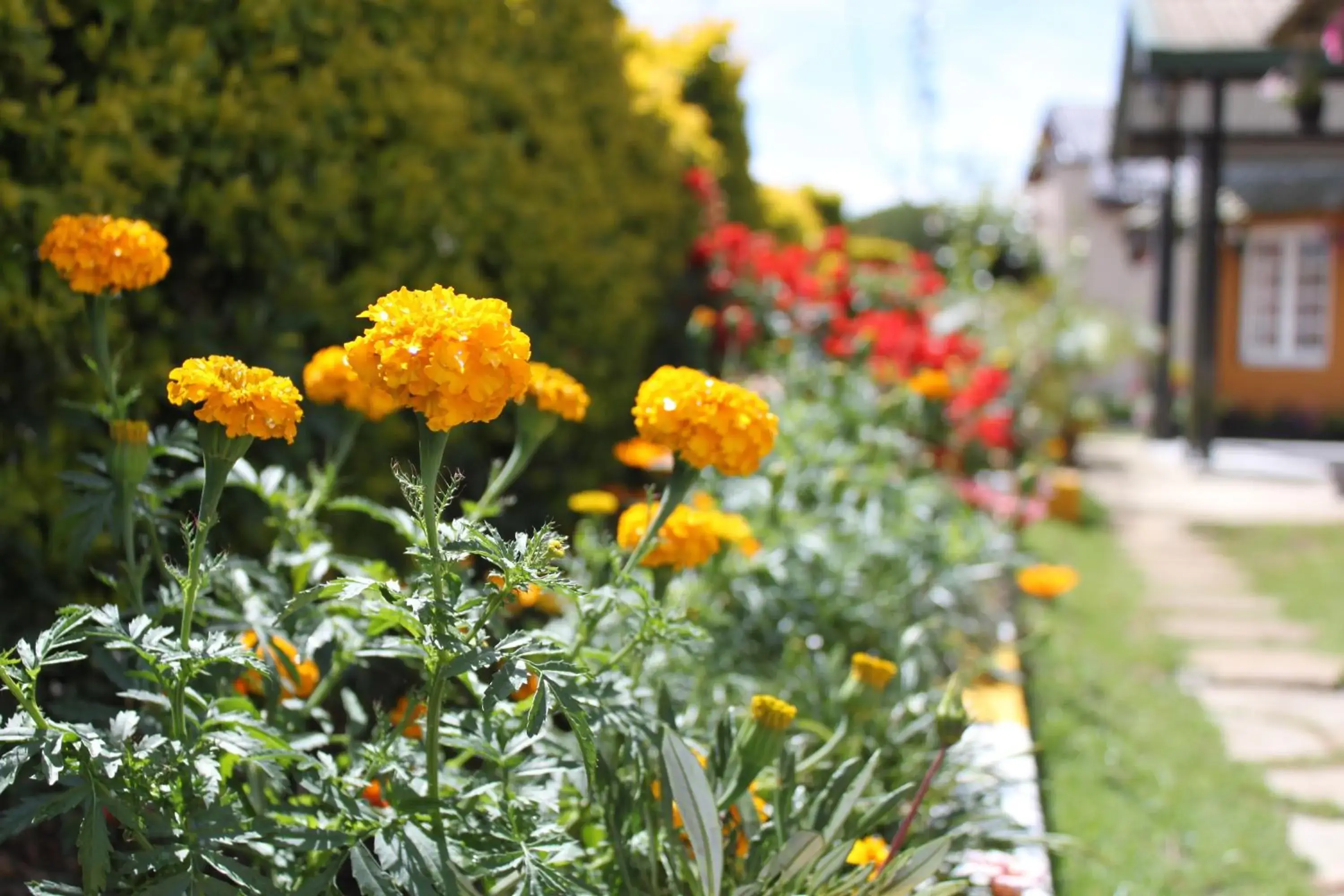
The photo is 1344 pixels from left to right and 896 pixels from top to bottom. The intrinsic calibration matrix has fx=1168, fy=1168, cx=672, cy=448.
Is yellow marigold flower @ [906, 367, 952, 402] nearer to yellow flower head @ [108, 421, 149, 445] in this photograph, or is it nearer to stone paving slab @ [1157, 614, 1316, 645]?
stone paving slab @ [1157, 614, 1316, 645]

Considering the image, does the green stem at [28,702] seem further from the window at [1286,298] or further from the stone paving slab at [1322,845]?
the window at [1286,298]

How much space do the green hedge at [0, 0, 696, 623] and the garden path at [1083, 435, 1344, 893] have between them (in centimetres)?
221

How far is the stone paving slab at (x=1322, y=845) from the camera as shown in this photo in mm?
2600

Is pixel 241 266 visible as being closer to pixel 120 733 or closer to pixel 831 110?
pixel 120 733

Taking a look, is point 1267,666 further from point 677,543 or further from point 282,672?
point 282,672

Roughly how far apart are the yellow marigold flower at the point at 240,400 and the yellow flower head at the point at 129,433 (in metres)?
0.28

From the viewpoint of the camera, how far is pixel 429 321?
1079mm

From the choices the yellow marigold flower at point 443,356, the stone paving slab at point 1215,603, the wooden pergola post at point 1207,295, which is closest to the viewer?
the yellow marigold flower at point 443,356

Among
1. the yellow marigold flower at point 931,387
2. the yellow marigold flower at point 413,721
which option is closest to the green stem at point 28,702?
the yellow marigold flower at point 413,721

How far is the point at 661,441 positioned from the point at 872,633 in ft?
4.92

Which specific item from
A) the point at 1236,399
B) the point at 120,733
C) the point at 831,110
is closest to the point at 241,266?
the point at 120,733

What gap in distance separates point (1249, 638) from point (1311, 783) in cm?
163

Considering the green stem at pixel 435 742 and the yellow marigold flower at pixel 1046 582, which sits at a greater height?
the green stem at pixel 435 742

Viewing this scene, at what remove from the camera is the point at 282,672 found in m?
1.61
